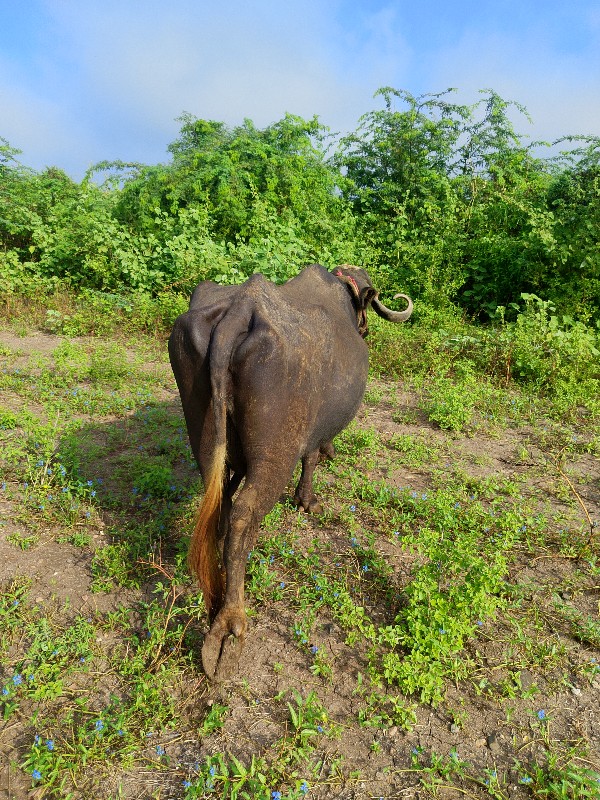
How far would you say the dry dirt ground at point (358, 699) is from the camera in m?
1.96

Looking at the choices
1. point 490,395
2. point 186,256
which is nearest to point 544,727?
point 490,395

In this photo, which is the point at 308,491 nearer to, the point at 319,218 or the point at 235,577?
the point at 235,577

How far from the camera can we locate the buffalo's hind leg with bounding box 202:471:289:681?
2.32 meters

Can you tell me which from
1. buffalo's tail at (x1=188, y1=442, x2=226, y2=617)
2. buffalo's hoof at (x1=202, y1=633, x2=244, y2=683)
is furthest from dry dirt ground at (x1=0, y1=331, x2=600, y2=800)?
buffalo's tail at (x1=188, y1=442, x2=226, y2=617)

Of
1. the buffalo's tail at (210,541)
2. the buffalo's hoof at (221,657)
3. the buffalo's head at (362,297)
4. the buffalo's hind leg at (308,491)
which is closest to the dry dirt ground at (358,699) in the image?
the buffalo's hoof at (221,657)

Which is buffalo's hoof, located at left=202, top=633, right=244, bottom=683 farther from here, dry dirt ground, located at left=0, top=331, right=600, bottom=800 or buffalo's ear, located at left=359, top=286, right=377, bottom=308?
buffalo's ear, located at left=359, top=286, right=377, bottom=308

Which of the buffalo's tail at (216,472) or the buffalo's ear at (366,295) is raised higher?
the buffalo's ear at (366,295)

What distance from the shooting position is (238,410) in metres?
2.29

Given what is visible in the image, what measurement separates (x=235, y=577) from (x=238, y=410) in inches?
28.5

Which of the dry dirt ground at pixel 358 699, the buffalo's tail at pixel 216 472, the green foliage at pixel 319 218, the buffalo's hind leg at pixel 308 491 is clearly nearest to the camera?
the dry dirt ground at pixel 358 699

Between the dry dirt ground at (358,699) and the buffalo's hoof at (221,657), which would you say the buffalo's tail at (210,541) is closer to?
the buffalo's hoof at (221,657)

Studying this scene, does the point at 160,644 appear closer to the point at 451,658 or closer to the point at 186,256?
the point at 451,658

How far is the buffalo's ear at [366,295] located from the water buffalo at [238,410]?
946 millimetres

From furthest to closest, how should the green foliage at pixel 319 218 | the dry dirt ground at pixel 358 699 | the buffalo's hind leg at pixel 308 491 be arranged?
the green foliage at pixel 319 218
the buffalo's hind leg at pixel 308 491
the dry dirt ground at pixel 358 699
